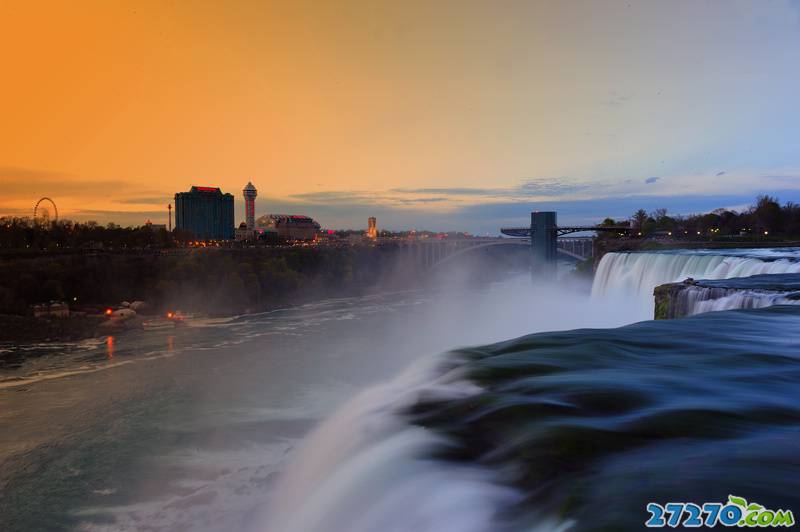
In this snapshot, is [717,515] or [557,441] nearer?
[717,515]

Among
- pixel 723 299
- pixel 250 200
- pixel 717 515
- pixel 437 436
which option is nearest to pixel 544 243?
pixel 723 299

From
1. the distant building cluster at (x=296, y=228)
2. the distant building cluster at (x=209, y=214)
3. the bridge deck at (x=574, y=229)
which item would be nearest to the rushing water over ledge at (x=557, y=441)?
the bridge deck at (x=574, y=229)

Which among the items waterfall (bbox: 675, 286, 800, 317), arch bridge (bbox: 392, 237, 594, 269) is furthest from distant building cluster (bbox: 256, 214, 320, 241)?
waterfall (bbox: 675, 286, 800, 317)

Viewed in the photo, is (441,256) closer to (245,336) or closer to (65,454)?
(245,336)

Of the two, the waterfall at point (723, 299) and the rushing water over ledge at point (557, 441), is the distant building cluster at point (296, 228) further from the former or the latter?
the rushing water over ledge at point (557, 441)

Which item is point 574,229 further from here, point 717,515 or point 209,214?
point 209,214

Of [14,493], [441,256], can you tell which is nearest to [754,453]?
[14,493]
